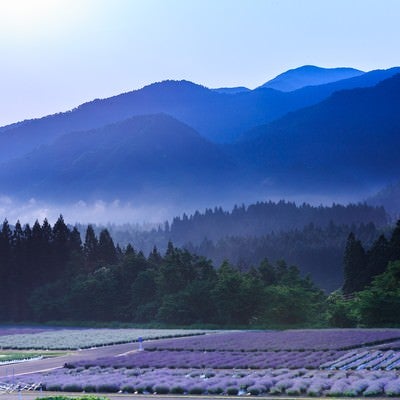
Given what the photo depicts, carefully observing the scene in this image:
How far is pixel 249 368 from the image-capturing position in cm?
3906

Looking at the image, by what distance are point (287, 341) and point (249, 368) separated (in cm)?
1108

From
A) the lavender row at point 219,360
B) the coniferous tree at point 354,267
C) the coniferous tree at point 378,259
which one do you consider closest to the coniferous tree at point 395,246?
the coniferous tree at point 378,259

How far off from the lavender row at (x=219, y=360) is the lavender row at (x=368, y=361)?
0.75 meters

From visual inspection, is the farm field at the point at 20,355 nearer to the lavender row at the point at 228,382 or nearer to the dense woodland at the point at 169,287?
the lavender row at the point at 228,382

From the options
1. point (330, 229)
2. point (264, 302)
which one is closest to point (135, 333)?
point (264, 302)

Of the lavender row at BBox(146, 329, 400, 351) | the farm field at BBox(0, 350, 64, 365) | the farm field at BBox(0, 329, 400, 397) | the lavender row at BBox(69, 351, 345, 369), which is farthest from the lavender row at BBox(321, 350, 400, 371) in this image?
the farm field at BBox(0, 350, 64, 365)

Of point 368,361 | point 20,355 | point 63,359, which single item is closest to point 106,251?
point 20,355

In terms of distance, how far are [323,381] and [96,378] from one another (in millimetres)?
12079

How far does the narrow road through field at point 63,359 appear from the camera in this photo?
1728 inches

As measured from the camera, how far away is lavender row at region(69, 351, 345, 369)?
128ft

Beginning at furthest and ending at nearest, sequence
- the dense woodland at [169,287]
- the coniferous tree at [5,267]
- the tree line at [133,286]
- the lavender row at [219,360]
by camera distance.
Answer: the coniferous tree at [5,267]
the tree line at [133,286]
the dense woodland at [169,287]
the lavender row at [219,360]

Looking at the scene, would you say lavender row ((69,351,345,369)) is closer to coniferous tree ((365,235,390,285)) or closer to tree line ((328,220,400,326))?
tree line ((328,220,400,326))

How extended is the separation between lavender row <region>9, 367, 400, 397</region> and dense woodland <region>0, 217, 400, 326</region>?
27.9 meters

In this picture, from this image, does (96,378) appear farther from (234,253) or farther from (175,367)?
(234,253)
